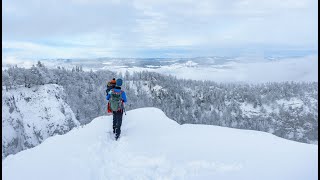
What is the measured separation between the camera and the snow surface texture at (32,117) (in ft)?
176

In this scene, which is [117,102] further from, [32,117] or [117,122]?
[32,117]

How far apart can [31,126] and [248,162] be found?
210ft

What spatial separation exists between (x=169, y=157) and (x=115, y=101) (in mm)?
4554

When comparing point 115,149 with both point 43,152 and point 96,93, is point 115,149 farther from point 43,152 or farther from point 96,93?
point 96,93

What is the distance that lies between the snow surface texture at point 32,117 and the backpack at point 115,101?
3692 centimetres

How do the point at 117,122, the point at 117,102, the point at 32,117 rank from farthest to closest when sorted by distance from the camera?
the point at 32,117, the point at 117,102, the point at 117,122

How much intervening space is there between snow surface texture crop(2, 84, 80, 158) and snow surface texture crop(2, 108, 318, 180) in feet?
125

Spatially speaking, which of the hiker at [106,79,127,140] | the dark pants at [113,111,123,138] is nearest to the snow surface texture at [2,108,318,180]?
the dark pants at [113,111,123,138]

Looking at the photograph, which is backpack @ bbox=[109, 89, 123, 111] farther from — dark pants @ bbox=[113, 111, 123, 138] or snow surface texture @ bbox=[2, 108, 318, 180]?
snow surface texture @ bbox=[2, 108, 318, 180]

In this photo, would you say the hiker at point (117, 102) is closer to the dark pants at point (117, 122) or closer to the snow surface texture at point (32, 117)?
the dark pants at point (117, 122)

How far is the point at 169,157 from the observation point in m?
9.51

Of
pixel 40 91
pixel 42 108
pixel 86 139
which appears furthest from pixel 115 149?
pixel 40 91

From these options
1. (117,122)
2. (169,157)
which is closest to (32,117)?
(117,122)

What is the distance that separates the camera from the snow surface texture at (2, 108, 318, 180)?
317 inches
